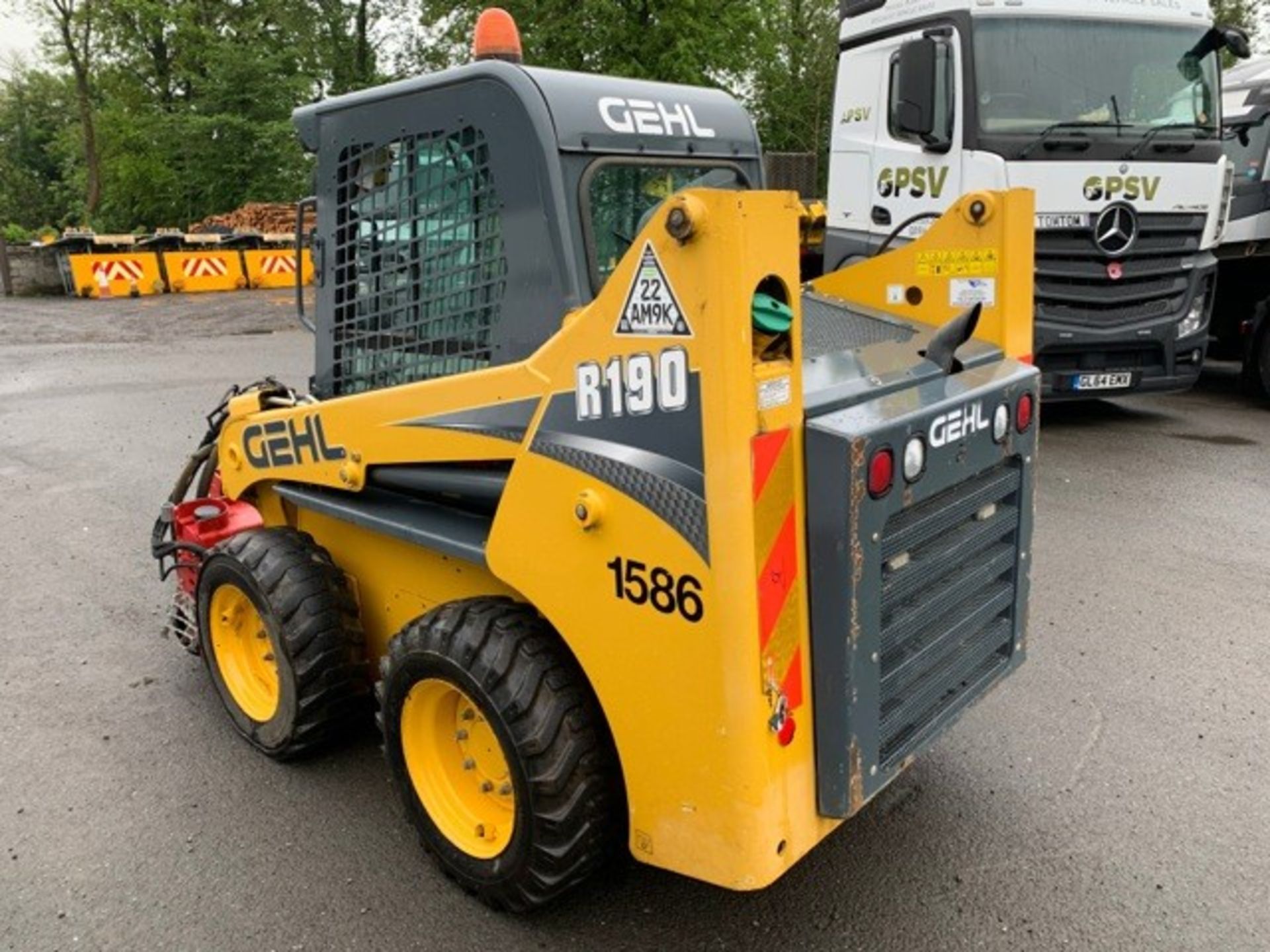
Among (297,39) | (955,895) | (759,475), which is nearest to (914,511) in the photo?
(759,475)

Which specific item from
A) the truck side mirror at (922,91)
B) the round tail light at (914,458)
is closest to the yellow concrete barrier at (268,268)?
the truck side mirror at (922,91)

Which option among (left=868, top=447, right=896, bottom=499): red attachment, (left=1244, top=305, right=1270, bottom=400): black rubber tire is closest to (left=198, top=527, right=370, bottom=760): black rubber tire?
(left=868, top=447, right=896, bottom=499): red attachment

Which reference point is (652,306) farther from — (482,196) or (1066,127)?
(1066,127)

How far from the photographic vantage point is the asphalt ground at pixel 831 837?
257 centimetres

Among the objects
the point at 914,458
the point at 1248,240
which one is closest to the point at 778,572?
the point at 914,458

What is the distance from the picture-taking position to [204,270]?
19.9 meters

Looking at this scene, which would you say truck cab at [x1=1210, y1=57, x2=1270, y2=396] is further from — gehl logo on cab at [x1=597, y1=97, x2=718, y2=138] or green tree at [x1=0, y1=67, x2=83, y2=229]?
green tree at [x1=0, y1=67, x2=83, y2=229]

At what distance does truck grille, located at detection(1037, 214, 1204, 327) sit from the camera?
7.09 metres

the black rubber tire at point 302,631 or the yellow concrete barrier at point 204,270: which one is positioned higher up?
the yellow concrete barrier at point 204,270

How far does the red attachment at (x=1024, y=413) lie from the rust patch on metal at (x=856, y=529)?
805 mm

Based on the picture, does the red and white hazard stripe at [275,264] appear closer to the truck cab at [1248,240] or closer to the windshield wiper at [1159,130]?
the truck cab at [1248,240]

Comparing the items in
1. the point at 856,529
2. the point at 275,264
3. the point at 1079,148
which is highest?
the point at 275,264

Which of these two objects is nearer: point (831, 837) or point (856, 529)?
point (856, 529)

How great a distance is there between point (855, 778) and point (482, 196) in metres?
1.73
